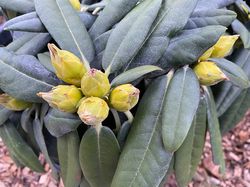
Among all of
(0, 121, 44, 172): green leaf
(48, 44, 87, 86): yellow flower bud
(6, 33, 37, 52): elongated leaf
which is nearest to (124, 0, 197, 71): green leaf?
(48, 44, 87, 86): yellow flower bud

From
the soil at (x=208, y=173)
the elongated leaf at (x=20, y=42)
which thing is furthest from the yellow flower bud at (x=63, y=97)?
the soil at (x=208, y=173)

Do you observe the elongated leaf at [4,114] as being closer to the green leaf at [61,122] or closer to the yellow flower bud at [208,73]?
the green leaf at [61,122]

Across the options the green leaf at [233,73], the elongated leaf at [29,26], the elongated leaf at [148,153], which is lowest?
the elongated leaf at [148,153]

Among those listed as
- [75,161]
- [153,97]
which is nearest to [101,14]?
[153,97]

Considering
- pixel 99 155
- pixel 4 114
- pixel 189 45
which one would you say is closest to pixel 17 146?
pixel 4 114

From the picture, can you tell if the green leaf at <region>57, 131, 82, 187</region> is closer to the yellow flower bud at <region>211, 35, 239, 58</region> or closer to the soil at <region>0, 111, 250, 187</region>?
the yellow flower bud at <region>211, 35, 239, 58</region>
